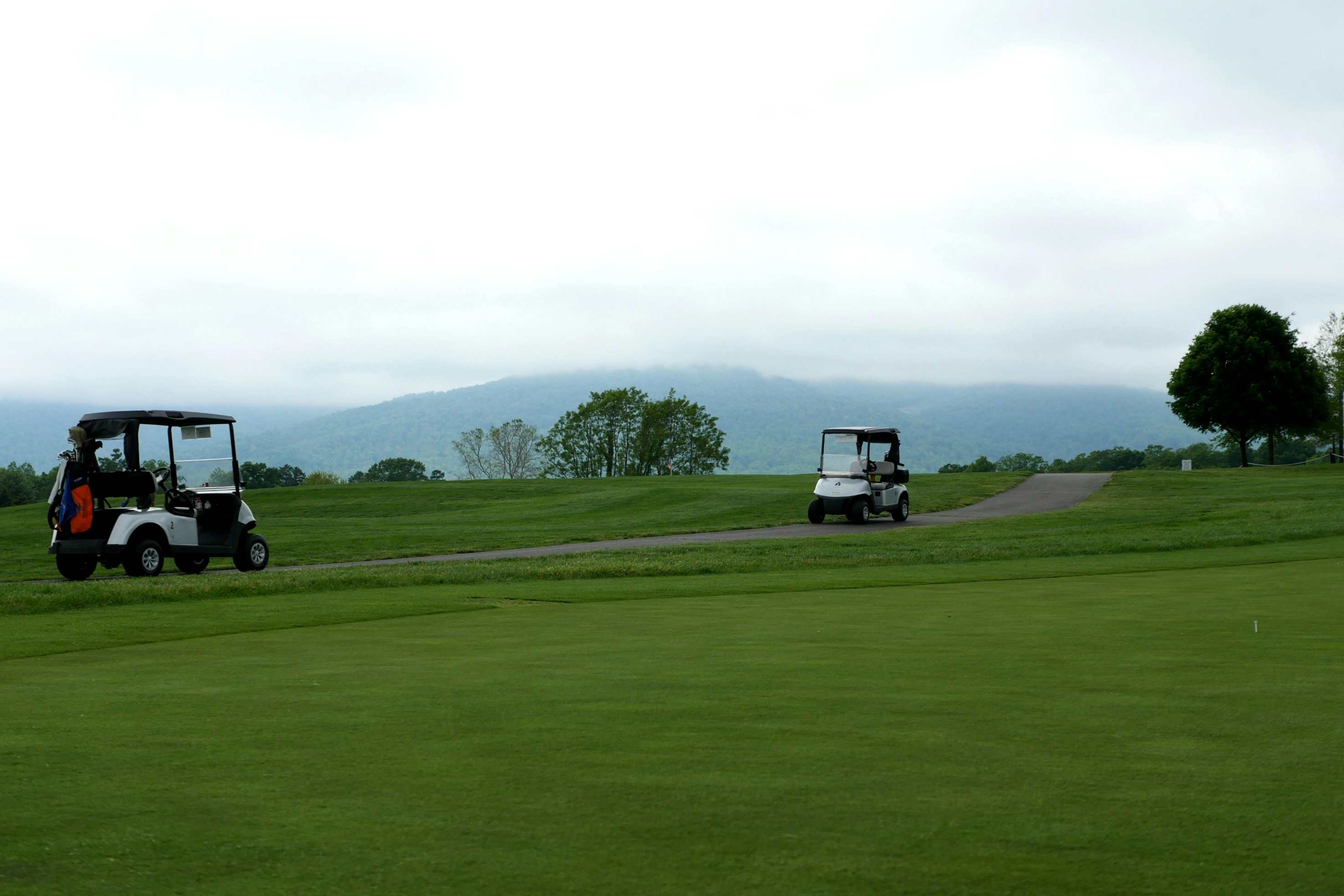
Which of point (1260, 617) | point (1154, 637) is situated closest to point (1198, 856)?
point (1154, 637)

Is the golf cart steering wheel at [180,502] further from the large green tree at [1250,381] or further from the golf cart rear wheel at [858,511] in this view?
the large green tree at [1250,381]

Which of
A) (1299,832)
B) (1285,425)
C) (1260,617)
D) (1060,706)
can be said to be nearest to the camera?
(1299,832)

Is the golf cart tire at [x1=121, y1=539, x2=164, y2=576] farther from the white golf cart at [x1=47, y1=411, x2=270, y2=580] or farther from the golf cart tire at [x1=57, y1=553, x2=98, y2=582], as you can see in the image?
the golf cart tire at [x1=57, y1=553, x2=98, y2=582]

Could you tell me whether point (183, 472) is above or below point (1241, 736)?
above

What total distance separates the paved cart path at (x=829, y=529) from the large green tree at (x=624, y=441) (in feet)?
182

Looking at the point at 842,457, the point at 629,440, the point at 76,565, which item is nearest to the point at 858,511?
the point at 842,457

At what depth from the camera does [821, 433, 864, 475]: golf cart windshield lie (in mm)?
34531

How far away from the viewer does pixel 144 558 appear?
20328mm

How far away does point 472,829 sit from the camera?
4.05m

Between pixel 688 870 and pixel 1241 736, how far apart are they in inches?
129

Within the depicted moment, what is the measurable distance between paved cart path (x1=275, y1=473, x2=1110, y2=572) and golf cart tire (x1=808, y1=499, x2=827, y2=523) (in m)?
0.22

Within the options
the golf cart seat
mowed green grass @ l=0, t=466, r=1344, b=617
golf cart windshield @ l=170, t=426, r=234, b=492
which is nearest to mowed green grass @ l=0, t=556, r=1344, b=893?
mowed green grass @ l=0, t=466, r=1344, b=617

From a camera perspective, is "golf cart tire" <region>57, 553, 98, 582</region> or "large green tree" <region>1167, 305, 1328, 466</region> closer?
"golf cart tire" <region>57, 553, 98, 582</region>

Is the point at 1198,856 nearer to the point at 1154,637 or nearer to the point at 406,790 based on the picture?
the point at 406,790
